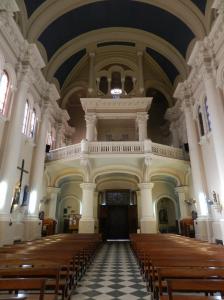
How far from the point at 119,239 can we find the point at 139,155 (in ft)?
27.7

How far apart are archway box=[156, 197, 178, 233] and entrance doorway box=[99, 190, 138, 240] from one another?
198 centimetres

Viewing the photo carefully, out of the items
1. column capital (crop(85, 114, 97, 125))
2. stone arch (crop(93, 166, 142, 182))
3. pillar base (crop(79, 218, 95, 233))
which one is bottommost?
pillar base (crop(79, 218, 95, 233))

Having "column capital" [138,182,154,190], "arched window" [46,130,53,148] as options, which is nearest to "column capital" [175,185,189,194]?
"column capital" [138,182,154,190]

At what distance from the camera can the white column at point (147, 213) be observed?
541 inches

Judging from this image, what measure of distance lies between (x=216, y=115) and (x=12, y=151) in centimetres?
994

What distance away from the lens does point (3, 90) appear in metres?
10.4

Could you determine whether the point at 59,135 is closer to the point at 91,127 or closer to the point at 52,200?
the point at 91,127

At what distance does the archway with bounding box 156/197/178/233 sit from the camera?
17250 mm

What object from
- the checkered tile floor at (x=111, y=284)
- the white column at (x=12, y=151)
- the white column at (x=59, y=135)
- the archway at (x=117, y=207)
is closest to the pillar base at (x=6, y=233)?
the white column at (x=12, y=151)

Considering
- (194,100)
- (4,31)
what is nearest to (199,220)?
(194,100)

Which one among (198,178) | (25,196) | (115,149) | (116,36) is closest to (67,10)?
(116,36)

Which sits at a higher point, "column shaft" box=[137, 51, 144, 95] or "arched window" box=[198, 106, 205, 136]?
"column shaft" box=[137, 51, 144, 95]

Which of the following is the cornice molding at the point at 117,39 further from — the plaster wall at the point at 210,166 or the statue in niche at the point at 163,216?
the statue in niche at the point at 163,216

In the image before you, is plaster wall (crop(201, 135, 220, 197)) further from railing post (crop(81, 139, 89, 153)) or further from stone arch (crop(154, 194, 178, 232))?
railing post (crop(81, 139, 89, 153))
